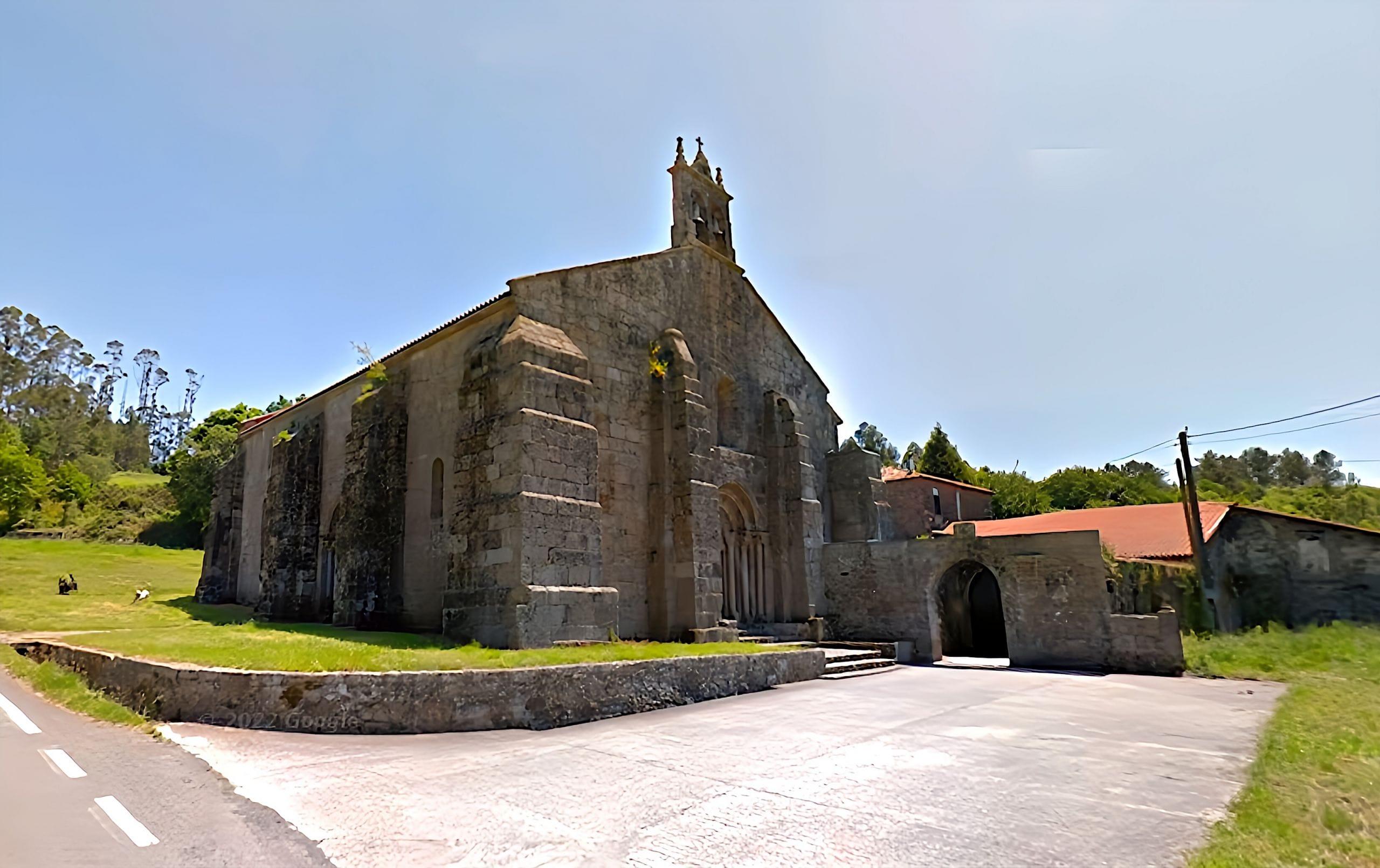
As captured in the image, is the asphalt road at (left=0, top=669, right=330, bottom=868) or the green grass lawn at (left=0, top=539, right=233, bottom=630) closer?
the asphalt road at (left=0, top=669, right=330, bottom=868)

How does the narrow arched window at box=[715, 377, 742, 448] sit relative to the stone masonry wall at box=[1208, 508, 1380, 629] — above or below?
above

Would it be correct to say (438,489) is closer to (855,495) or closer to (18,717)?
(18,717)

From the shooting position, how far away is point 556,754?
24.6 ft

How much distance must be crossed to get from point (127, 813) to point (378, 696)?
3.20 meters

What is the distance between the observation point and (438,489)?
51.1ft

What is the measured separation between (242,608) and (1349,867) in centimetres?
2514

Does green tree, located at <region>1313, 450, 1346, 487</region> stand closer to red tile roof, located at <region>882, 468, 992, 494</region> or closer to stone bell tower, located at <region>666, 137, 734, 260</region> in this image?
red tile roof, located at <region>882, 468, 992, 494</region>

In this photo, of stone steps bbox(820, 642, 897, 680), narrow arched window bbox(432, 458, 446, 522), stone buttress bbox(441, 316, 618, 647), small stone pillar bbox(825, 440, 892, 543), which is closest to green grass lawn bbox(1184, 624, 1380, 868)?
stone steps bbox(820, 642, 897, 680)

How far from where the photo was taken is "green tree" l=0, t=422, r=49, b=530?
1628 inches

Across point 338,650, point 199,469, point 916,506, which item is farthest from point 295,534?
point 199,469

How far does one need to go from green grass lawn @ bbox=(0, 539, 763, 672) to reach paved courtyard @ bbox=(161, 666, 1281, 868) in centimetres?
114

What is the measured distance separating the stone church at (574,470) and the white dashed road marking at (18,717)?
5.53 metres

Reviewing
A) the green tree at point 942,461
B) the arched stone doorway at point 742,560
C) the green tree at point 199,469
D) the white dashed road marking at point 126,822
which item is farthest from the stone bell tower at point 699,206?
the green tree at point 199,469

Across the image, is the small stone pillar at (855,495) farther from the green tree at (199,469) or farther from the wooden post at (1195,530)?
the green tree at (199,469)
